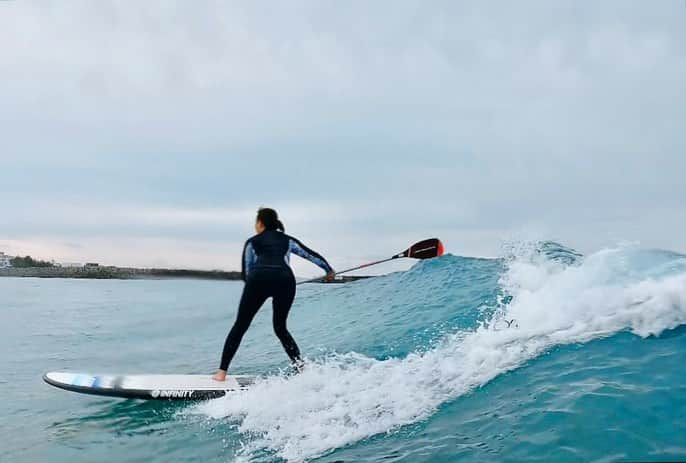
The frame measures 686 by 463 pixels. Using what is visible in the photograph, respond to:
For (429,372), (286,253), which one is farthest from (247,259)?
(429,372)

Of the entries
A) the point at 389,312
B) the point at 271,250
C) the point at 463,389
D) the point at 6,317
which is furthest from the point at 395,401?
the point at 6,317

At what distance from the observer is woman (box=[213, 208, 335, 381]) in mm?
6211

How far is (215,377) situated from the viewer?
6430 millimetres

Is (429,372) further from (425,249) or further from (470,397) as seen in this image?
(425,249)

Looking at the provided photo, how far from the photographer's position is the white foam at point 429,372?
4609 millimetres

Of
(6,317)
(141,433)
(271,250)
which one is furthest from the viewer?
(6,317)

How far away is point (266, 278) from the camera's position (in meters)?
6.20

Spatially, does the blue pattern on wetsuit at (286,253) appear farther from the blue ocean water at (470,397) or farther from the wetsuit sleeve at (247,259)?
the blue ocean water at (470,397)

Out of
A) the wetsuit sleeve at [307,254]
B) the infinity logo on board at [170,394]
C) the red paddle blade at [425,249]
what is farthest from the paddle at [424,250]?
the infinity logo on board at [170,394]

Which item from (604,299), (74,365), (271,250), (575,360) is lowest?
(74,365)

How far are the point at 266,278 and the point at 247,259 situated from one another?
0.32 metres

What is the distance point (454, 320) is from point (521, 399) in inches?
148

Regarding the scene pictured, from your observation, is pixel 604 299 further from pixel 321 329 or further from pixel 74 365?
pixel 74 365

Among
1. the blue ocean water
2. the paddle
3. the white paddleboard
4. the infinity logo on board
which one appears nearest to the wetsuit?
the white paddleboard
